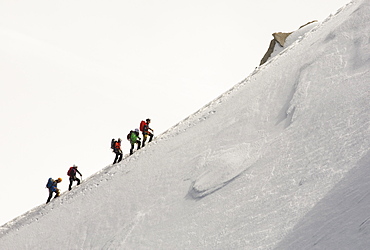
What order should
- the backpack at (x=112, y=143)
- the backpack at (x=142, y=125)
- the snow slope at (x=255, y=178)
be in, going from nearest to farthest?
the snow slope at (x=255, y=178)
the backpack at (x=112, y=143)
the backpack at (x=142, y=125)

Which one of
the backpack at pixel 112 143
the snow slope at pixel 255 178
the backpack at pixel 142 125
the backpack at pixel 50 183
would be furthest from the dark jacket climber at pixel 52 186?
the backpack at pixel 142 125

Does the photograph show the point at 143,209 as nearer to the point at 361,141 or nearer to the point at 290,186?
the point at 290,186

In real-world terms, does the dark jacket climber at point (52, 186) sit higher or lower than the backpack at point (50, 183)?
lower

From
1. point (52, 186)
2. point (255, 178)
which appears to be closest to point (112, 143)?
point (52, 186)

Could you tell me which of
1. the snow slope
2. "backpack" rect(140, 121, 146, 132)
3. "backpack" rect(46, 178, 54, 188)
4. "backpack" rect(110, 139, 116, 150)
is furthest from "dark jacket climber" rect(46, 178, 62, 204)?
"backpack" rect(140, 121, 146, 132)

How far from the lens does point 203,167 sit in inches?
710

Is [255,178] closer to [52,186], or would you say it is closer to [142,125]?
[142,125]

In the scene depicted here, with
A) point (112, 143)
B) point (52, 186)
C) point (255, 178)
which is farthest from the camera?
point (52, 186)

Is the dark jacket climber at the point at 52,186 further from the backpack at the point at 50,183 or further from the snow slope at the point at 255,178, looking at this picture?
the snow slope at the point at 255,178

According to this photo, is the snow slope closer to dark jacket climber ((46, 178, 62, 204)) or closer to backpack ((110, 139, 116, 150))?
dark jacket climber ((46, 178, 62, 204))

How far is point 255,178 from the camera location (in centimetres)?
1511

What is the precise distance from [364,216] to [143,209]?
9.20 meters

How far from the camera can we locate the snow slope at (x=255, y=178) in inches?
475

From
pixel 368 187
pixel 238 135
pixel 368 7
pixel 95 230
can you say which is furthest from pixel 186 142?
pixel 368 187
